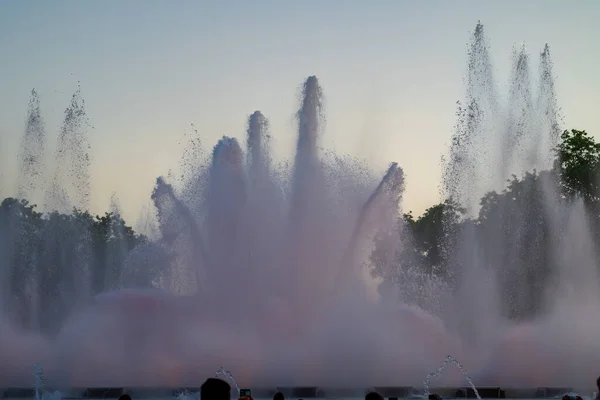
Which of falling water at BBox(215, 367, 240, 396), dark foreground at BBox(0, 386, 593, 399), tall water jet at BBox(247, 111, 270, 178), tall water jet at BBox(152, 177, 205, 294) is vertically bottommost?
dark foreground at BBox(0, 386, 593, 399)

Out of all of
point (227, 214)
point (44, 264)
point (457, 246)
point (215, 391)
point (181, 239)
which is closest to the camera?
point (215, 391)

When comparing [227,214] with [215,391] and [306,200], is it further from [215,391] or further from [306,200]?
[215,391]

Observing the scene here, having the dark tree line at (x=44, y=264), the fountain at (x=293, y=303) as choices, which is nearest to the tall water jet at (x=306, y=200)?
the fountain at (x=293, y=303)

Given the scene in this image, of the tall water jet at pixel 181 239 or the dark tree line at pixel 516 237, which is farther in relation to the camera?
the dark tree line at pixel 516 237

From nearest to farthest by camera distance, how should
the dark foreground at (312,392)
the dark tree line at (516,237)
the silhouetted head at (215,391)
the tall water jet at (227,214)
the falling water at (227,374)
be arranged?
the silhouetted head at (215,391) < the dark foreground at (312,392) < the falling water at (227,374) < the tall water jet at (227,214) < the dark tree line at (516,237)

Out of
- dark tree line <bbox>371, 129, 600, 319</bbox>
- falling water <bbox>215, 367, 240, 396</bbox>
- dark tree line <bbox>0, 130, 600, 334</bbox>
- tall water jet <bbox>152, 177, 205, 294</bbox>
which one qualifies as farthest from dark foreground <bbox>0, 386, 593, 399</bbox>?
dark tree line <bbox>371, 129, 600, 319</bbox>

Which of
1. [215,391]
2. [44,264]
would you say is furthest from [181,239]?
[215,391]

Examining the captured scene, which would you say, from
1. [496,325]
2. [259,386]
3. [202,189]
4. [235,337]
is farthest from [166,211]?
[496,325]

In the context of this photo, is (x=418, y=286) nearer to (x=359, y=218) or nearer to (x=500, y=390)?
(x=359, y=218)

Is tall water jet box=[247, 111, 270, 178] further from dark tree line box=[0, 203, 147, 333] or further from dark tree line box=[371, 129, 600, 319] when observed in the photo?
dark tree line box=[0, 203, 147, 333]

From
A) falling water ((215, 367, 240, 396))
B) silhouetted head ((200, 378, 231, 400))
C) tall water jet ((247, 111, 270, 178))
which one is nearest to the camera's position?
silhouetted head ((200, 378, 231, 400))

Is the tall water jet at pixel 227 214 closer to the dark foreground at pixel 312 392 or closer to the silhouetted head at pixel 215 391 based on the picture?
the dark foreground at pixel 312 392

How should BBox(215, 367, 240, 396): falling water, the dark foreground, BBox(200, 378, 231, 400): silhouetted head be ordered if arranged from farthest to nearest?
BBox(215, 367, 240, 396): falling water, the dark foreground, BBox(200, 378, 231, 400): silhouetted head

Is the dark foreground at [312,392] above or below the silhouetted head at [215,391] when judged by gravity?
above
